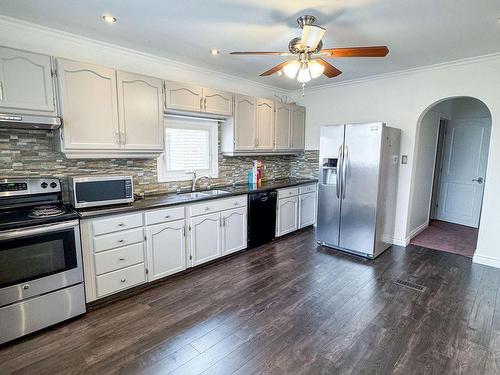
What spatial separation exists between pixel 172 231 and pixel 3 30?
7.51 feet

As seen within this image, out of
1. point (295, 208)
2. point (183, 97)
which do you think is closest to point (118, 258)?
point (183, 97)

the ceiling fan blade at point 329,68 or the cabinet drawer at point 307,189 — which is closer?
the ceiling fan blade at point 329,68

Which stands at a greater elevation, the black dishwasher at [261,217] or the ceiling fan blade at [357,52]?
the ceiling fan blade at [357,52]

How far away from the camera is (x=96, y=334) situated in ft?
6.93

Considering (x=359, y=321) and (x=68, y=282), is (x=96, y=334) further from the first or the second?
(x=359, y=321)

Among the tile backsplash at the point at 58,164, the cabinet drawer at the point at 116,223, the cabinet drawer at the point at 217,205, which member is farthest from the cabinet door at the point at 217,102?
the cabinet drawer at the point at 116,223

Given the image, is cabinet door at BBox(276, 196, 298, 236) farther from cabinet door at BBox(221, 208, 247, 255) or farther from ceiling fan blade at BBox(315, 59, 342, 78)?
ceiling fan blade at BBox(315, 59, 342, 78)

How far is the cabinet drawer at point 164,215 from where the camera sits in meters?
2.68

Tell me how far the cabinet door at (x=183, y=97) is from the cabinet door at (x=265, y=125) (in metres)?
1.10

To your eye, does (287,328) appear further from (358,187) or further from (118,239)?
(358,187)

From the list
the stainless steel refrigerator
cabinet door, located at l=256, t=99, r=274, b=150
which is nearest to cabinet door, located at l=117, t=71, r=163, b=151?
cabinet door, located at l=256, t=99, r=274, b=150

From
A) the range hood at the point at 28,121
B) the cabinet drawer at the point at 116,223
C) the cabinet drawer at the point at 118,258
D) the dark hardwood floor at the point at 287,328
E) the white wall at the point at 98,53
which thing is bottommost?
the dark hardwood floor at the point at 287,328

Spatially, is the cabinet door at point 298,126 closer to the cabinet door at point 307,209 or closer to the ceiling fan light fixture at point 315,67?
the cabinet door at point 307,209

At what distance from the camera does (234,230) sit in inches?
139
